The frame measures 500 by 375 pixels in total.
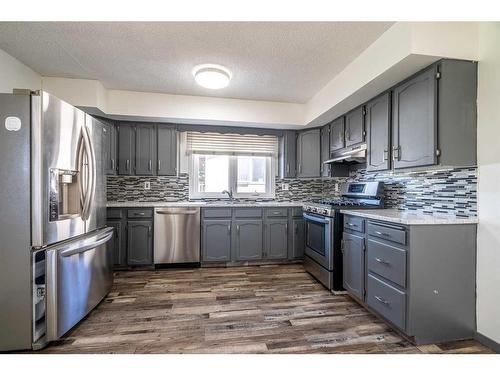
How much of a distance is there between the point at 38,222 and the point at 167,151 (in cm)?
212

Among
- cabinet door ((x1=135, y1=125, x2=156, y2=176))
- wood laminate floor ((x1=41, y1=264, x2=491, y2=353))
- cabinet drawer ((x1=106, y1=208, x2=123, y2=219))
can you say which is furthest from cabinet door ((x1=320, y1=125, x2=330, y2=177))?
cabinet drawer ((x1=106, y1=208, x2=123, y2=219))

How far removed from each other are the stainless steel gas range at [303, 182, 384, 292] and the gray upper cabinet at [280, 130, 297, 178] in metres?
0.77

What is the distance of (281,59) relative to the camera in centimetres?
242

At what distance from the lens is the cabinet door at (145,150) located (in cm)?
356

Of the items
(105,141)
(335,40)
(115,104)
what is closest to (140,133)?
(115,104)

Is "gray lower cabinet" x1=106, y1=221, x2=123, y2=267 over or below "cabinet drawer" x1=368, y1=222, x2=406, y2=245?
below

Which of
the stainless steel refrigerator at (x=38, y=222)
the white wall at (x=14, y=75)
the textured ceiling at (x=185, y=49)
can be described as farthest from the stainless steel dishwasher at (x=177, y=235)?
the white wall at (x=14, y=75)

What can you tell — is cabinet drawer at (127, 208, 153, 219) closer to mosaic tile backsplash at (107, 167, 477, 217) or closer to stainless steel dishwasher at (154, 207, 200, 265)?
stainless steel dishwasher at (154, 207, 200, 265)

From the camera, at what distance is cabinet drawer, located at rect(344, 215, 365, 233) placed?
7.68ft

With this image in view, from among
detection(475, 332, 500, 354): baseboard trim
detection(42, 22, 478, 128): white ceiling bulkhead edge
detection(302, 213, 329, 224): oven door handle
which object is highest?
detection(42, 22, 478, 128): white ceiling bulkhead edge

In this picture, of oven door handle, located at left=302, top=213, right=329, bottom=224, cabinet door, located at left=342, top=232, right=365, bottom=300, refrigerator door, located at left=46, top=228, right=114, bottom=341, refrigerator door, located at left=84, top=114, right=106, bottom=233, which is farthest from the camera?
oven door handle, located at left=302, top=213, right=329, bottom=224

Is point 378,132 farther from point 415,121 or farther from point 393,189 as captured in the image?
point 393,189

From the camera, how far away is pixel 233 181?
13.3 feet
